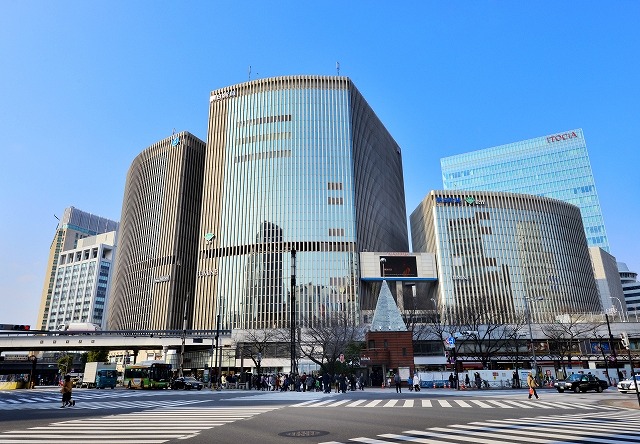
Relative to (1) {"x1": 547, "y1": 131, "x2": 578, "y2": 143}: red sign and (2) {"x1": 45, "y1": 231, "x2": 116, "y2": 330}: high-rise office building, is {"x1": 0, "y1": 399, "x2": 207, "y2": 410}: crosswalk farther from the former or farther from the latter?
(2) {"x1": 45, "y1": 231, "x2": 116, "y2": 330}: high-rise office building

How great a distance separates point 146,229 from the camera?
118 m

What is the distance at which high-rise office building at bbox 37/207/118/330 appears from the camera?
7185 inches

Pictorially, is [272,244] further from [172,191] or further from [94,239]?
[94,239]

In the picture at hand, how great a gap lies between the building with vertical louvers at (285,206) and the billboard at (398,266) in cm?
477

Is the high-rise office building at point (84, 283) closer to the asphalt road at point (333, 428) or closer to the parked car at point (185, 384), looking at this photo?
the parked car at point (185, 384)

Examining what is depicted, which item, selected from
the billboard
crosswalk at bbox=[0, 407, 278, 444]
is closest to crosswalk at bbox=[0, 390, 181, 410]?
crosswalk at bbox=[0, 407, 278, 444]

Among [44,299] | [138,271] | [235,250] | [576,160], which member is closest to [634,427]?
[235,250]

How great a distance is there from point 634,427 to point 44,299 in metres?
213

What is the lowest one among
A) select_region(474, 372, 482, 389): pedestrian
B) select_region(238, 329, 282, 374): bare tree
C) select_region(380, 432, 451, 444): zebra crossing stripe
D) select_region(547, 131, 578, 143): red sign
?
select_region(474, 372, 482, 389): pedestrian

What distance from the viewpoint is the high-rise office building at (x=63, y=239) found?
182 m

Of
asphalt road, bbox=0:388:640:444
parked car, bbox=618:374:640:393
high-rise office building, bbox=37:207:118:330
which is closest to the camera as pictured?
asphalt road, bbox=0:388:640:444

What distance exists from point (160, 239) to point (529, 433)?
112 metres

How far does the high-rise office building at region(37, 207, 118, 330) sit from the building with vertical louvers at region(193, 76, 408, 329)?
378ft

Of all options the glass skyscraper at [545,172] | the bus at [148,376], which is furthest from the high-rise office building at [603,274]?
the bus at [148,376]
